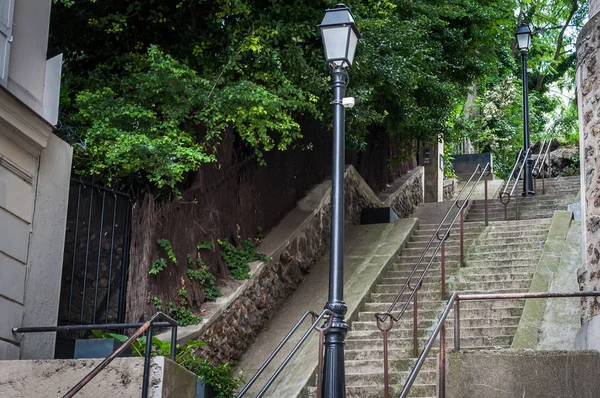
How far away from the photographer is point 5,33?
7.93m

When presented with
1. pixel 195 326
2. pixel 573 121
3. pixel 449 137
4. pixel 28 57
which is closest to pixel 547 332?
pixel 195 326

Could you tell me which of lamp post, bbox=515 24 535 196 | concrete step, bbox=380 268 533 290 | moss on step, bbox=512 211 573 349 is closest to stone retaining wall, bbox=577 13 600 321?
moss on step, bbox=512 211 573 349

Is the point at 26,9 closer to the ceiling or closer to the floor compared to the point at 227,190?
closer to the ceiling

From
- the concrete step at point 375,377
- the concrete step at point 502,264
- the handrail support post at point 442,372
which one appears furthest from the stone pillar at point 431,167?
the handrail support post at point 442,372

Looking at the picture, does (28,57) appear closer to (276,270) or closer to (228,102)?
(228,102)

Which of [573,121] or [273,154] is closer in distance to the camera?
[273,154]

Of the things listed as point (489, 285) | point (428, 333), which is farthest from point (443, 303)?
point (428, 333)

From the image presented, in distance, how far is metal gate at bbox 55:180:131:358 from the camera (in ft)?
31.6

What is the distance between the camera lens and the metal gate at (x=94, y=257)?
9641mm

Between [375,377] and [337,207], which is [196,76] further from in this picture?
[375,377]

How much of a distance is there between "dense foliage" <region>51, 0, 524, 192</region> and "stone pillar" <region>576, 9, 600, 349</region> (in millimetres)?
3759

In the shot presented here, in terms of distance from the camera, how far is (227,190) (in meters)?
12.4

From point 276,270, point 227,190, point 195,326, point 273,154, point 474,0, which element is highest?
point 474,0

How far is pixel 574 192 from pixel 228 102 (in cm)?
1020
